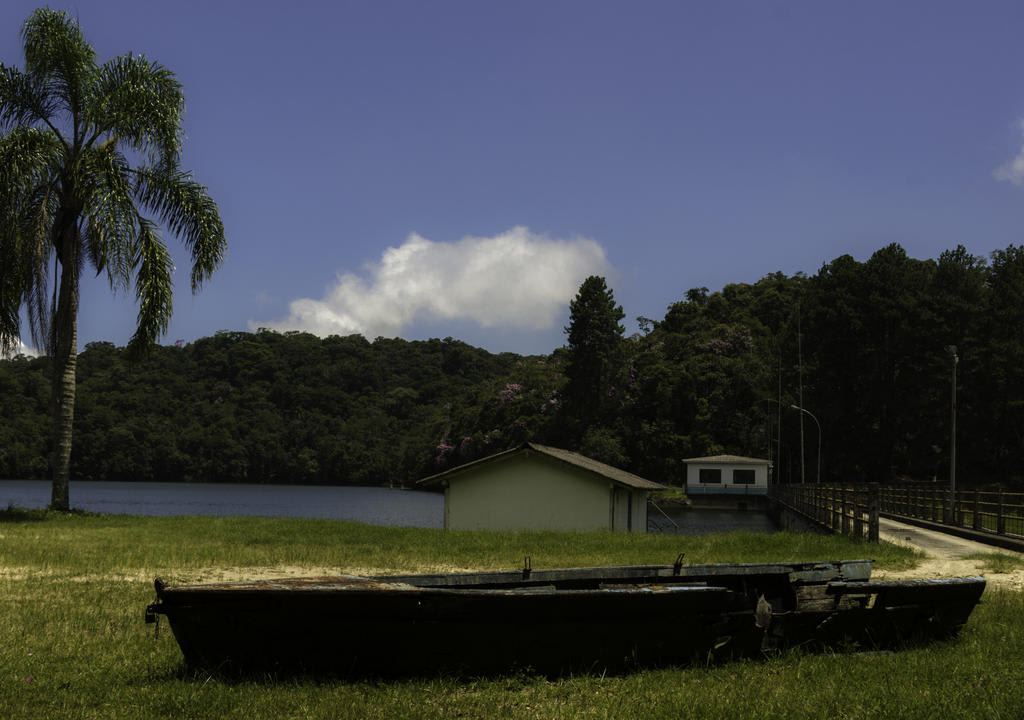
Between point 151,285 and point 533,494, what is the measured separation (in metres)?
15.1

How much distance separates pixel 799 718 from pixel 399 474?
445 feet

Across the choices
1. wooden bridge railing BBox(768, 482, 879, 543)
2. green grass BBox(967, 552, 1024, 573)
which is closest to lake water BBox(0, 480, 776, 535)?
wooden bridge railing BBox(768, 482, 879, 543)

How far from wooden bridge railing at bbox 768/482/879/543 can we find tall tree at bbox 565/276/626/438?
40.1 m

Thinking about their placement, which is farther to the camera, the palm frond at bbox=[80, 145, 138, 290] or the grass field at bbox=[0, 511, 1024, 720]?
the palm frond at bbox=[80, 145, 138, 290]

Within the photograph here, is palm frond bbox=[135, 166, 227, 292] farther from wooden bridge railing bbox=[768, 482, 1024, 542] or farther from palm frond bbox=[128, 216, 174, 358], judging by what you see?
wooden bridge railing bbox=[768, 482, 1024, 542]

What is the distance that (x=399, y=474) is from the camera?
457 feet

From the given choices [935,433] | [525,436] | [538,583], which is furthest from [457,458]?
[538,583]

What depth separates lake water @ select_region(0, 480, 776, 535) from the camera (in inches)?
2056

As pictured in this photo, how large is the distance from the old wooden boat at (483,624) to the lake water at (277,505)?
27.7 m

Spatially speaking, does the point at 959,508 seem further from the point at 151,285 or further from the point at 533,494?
the point at 151,285

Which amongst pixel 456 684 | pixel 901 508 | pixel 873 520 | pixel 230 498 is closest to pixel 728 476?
pixel 901 508

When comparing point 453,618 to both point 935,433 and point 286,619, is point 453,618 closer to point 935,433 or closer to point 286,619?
point 286,619

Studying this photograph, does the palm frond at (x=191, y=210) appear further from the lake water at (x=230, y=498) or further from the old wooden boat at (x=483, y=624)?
the lake water at (x=230, y=498)

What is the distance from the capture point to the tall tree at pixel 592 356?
93.5m
